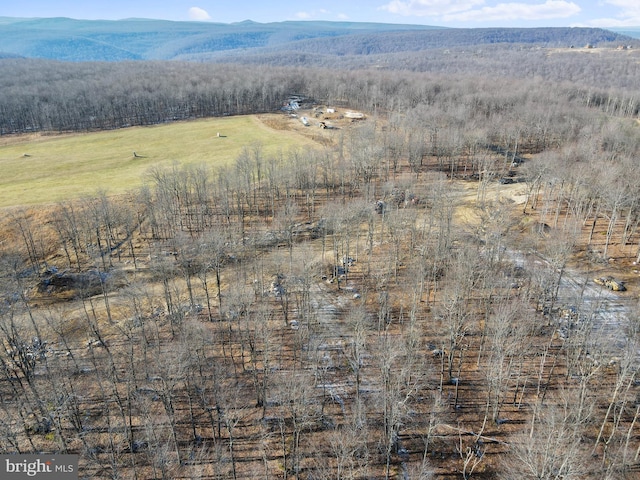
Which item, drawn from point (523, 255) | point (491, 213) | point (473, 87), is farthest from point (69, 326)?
point (473, 87)

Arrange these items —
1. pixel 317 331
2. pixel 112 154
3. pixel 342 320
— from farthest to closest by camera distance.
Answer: pixel 112 154, pixel 342 320, pixel 317 331

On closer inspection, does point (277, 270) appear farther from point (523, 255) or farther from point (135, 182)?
point (135, 182)

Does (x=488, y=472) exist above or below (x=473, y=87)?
below

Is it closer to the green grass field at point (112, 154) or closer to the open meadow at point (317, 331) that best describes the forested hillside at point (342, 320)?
the open meadow at point (317, 331)

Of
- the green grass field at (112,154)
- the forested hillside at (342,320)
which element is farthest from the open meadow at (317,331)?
the green grass field at (112,154)

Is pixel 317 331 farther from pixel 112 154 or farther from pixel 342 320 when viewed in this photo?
pixel 112 154

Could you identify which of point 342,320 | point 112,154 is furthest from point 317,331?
point 112,154
